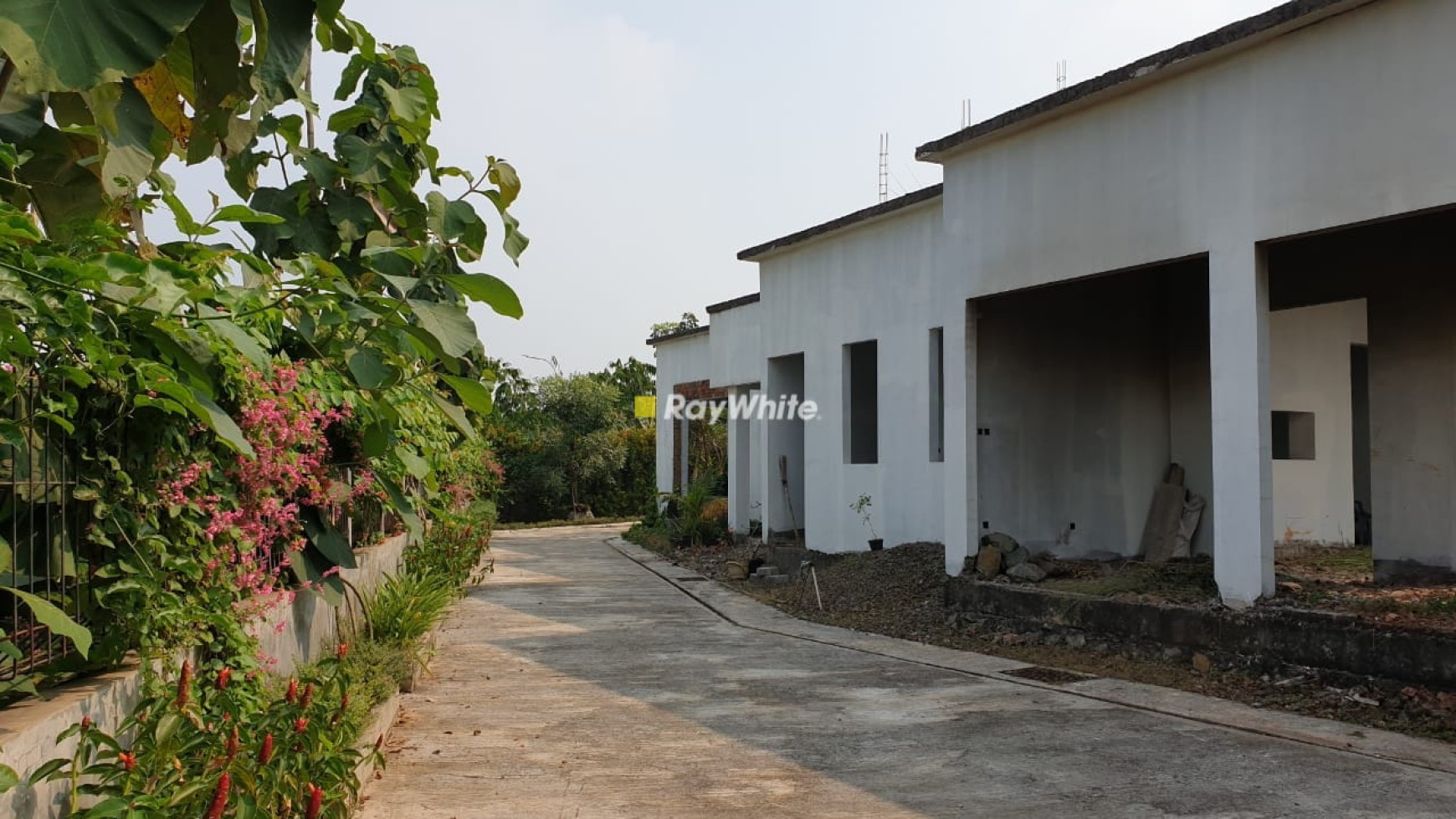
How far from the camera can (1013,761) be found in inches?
234

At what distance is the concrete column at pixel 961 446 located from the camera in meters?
11.1

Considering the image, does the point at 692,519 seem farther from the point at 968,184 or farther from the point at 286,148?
the point at 286,148

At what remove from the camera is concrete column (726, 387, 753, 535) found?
20.2 metres

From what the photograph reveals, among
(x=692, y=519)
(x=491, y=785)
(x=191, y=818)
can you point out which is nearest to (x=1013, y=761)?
(x=491, y=785)

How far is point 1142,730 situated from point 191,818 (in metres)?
5.34

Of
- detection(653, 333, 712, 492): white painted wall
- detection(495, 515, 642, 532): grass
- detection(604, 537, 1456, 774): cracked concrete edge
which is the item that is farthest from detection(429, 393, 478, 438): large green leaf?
detection(495, 515, 642, 532): grass

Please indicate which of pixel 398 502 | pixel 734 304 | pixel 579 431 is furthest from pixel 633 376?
pixel 398 502

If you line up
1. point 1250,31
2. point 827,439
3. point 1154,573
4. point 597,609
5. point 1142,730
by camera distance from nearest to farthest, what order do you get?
point 1142,730, point 1250,31, point 1154,573, point 597,609, point 827,439

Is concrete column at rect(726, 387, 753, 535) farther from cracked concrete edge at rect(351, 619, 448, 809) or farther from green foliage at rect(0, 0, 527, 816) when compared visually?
green foliage at rect(0, 0, 527, 816)

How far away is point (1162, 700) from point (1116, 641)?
1538 mm

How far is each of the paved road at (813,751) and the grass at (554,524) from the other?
63.0ft

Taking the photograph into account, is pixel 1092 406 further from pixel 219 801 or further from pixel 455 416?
pixel 219 801

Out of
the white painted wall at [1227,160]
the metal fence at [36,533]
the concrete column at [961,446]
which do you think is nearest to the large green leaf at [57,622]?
the metal fence at [36,533]

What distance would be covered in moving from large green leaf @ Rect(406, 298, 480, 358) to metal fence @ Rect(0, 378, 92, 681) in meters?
1.57
